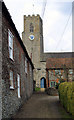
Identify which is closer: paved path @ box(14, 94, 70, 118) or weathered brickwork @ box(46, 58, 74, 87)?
paved path @ box(14, 94, 70, 118)

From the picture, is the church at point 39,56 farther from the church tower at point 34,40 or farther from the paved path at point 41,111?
the paved path at point 41,111

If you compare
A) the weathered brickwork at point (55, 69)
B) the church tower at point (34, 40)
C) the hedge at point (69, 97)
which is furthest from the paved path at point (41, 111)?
the church tower at point (34, 40)

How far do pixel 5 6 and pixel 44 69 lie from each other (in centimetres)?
3252

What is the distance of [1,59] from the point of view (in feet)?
27.8

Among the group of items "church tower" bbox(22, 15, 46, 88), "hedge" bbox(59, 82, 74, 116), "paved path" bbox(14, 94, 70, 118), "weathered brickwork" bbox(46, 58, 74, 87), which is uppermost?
"church tower" bbox(22, 15, 46, 88)

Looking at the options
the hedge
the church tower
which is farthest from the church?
the hedge

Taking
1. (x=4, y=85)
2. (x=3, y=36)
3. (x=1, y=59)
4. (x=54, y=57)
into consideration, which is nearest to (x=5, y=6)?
(x=3, y=36)

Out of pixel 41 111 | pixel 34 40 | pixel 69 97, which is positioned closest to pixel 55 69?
pixel 34 40

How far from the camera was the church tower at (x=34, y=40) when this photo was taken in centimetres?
4147

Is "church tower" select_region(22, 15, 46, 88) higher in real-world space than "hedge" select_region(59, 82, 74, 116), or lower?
higher

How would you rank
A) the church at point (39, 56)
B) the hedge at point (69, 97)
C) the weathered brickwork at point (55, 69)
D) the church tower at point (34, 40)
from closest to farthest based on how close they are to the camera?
the hedge at point (69, 97) < the weathered brickwork at point (55, 69) < the church at point (39, 56) < the church tower at point (34, 40)

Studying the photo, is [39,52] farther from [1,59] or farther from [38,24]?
[1,59]

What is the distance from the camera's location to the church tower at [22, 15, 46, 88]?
41.5 m

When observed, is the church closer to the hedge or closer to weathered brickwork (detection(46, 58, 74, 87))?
weathered brickwork (detection(46, 58, 74, 87))
